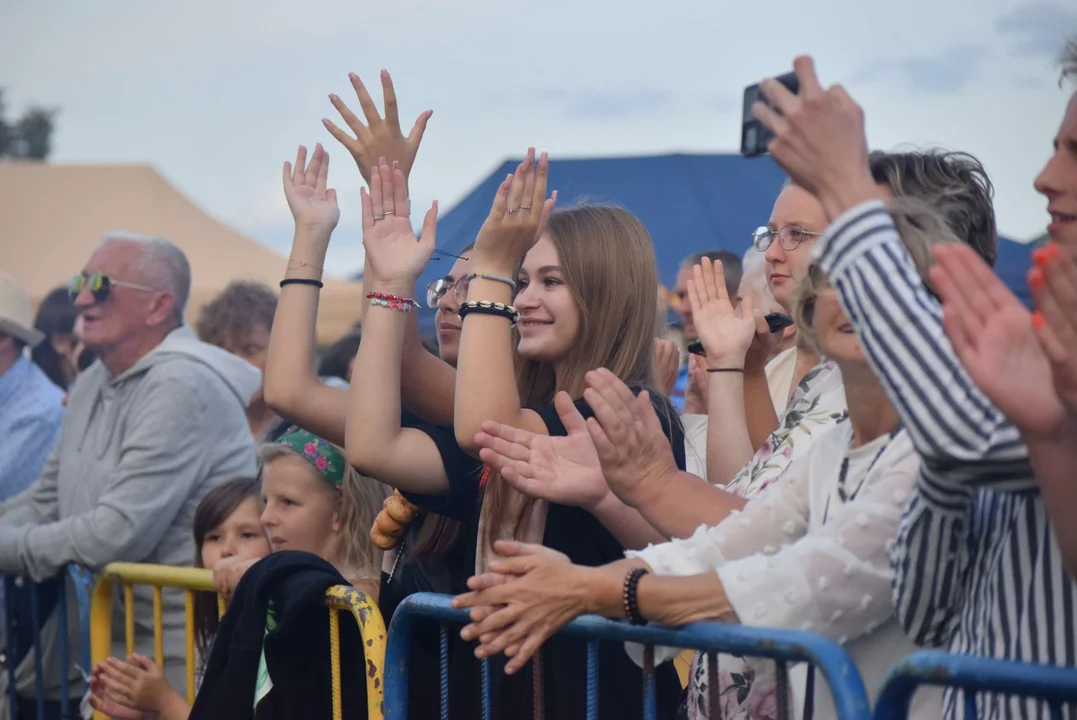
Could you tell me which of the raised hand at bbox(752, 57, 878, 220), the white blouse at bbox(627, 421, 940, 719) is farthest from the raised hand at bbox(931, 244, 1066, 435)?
the white blouse at bbox(627, 421, 940, 719)

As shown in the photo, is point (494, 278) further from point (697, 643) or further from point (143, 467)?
point (143, 467)

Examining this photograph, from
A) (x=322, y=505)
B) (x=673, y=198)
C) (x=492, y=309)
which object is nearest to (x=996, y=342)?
(x=492, y=309)

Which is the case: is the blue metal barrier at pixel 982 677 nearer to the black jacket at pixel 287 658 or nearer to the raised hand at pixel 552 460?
the raised hand at pixel 552 460

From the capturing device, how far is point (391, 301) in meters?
3.16

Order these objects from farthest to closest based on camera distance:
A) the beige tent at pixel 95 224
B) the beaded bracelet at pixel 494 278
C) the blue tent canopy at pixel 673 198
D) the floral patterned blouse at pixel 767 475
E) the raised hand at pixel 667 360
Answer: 1. the beige tent at pixel 95 224
2. the blue tent canopy at pixel 673 198
3. the raised hand at pixel 667 360
4. the beaded bracelet at pixel 494 278
5. the floral patterned blouse at pixel 767 475

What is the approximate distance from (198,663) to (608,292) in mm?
1808

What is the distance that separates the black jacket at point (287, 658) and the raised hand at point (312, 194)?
1.01 m

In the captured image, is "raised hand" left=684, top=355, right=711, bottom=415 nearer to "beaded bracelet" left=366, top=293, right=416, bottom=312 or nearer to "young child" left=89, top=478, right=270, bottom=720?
A: "beaded bracelet" left=366, top=293, right=416, bottom=312

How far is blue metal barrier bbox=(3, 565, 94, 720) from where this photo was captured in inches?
172

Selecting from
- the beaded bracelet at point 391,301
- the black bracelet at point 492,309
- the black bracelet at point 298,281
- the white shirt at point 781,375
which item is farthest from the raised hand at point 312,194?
the white shirt at point 781,375

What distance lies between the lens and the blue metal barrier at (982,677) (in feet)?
5.47

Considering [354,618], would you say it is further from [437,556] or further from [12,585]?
[12,585]

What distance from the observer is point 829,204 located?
1.83m

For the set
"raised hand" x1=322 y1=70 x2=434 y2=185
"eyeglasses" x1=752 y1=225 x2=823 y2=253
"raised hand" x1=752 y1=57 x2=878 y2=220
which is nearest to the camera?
"raised hand" x1=752 y1=57 x2=878 y2=220
